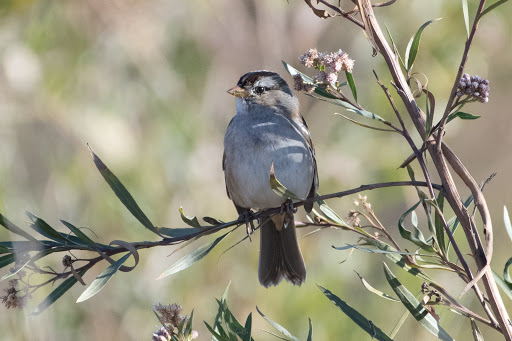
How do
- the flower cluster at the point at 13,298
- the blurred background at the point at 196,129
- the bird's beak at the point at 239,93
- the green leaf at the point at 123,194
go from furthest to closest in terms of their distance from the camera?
the blurred background at the point at 196,129, the bird's beak at the point at 239,93, the green leaf at the point at 123,194, the flower cluster at the point at 13,298

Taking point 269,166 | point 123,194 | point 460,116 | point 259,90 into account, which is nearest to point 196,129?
point 259,90

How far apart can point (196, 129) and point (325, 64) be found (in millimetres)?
2466

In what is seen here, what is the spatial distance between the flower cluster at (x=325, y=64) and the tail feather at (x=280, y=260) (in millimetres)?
1322

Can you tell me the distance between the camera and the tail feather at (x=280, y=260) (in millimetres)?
2818

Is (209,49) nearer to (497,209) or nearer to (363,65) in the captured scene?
(363,65)

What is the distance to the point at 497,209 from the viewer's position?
13.0 feet

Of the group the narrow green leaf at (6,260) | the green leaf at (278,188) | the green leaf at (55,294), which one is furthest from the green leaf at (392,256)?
the narrow green leaf at (6,260)

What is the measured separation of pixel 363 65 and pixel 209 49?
0.90 m

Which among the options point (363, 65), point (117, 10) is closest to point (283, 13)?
point (363, 65)

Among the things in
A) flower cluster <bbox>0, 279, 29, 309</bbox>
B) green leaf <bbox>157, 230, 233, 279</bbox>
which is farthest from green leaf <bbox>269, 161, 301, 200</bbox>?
flower cluster <bbox>0, 279, 29, 309</bbox>

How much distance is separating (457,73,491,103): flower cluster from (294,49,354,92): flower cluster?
215 mm

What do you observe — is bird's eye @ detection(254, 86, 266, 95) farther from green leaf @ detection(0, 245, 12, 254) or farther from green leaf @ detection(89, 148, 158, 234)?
green leaf @ detection(0, 245, 12, 254)

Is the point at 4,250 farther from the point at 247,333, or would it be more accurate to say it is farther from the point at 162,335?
the point at 247,333

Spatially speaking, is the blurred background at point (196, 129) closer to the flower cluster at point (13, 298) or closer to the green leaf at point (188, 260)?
the green leaf at point (188, 260)
